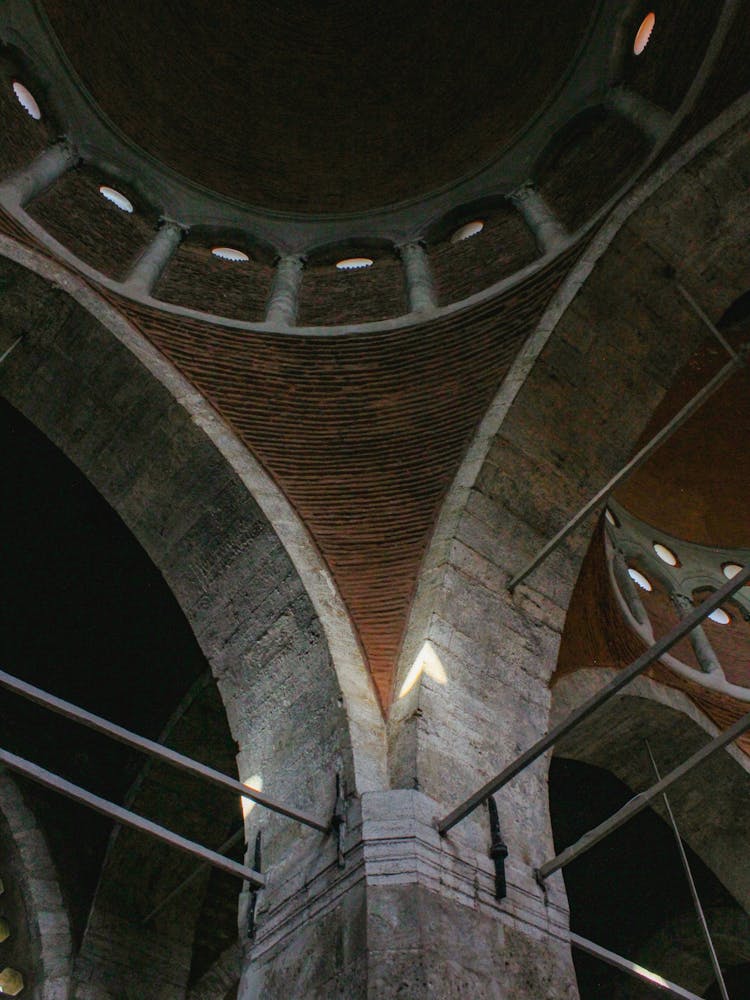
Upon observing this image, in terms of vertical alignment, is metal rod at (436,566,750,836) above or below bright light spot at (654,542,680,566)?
below

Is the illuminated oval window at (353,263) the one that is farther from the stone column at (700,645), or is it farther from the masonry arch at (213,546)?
the stone column at (700,645)

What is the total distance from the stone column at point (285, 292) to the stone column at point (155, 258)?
95 cm

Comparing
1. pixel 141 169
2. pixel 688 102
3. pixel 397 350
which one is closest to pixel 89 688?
pixel 397 350

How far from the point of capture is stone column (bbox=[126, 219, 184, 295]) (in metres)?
7.52

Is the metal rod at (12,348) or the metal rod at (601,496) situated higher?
the metal rod at (12,348)

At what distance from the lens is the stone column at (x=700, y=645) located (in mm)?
9008

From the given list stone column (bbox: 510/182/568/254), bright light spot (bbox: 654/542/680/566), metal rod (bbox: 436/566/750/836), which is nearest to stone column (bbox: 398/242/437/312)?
stone column (bbox: 510/182/568/254)

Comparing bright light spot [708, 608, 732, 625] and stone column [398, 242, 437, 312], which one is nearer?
stone column [398, 242, 437, 312]

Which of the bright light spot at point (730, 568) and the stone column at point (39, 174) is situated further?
the bright light spot at point (730, 568)

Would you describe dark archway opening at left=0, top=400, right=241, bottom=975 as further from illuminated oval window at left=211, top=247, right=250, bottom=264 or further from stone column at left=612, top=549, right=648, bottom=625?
stone column at left=612, top=549, right=648, bottom=625

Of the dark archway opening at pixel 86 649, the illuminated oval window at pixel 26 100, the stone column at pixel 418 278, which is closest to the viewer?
the dark archway opening at pixel 86 649

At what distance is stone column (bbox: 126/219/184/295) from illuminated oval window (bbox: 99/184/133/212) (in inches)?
13.7

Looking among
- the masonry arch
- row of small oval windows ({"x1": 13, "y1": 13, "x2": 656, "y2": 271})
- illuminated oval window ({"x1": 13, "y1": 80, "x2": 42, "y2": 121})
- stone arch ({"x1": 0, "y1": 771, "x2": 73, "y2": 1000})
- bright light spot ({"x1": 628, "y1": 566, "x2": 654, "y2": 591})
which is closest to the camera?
the masonry arch

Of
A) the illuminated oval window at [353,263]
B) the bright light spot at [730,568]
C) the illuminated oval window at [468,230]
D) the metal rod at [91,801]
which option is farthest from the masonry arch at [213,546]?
the bright light spot at [730,568]
